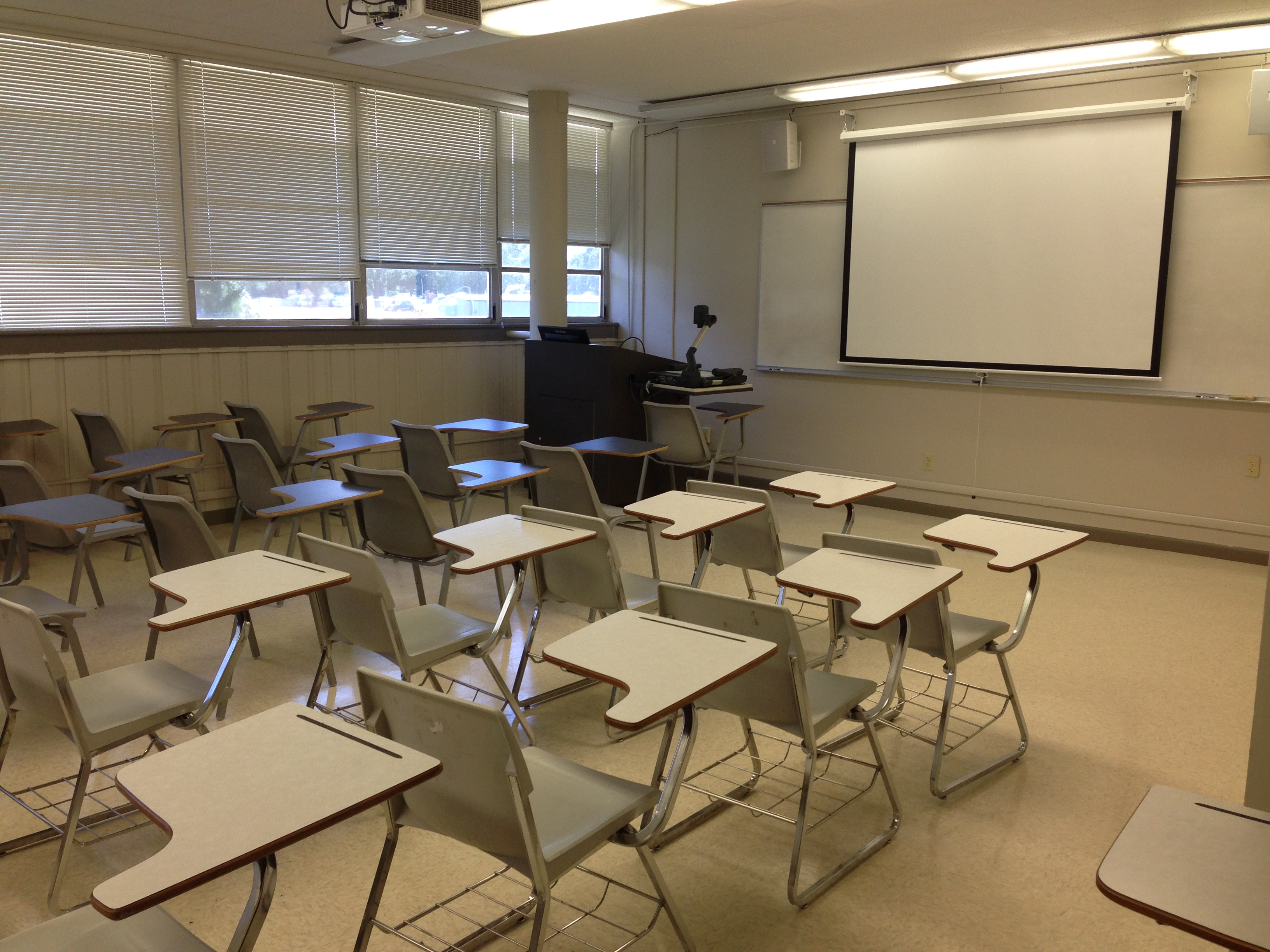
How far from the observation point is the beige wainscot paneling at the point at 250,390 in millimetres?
5688

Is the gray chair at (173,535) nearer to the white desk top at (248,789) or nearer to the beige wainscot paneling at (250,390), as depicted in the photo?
the white desk top at (248,789)

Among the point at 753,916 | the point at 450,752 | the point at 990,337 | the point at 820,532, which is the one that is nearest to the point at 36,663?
the point at 450,752

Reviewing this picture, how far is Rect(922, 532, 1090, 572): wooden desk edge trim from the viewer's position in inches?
112

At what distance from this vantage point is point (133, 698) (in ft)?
8.33

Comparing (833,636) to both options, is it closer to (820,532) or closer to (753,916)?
(753,916)

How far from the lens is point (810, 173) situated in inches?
289

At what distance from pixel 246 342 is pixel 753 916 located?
5.43m

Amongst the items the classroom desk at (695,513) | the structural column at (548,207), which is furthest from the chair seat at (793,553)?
the structural column at (548,207)

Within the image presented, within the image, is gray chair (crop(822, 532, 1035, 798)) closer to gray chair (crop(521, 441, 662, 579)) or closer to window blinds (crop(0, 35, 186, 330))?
gray chair (crop(521, 441, 662, 579))

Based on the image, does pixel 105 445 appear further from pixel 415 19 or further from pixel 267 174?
pixel 415 19

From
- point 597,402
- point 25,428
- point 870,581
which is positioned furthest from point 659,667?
point 597,402

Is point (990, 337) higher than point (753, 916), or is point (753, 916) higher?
point (990, 337)

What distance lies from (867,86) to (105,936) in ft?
20.8

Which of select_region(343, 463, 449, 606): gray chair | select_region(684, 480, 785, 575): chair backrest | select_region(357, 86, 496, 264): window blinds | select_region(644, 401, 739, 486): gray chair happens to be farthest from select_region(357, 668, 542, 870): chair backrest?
select_region(357, 86, 496, 264): window blinds
